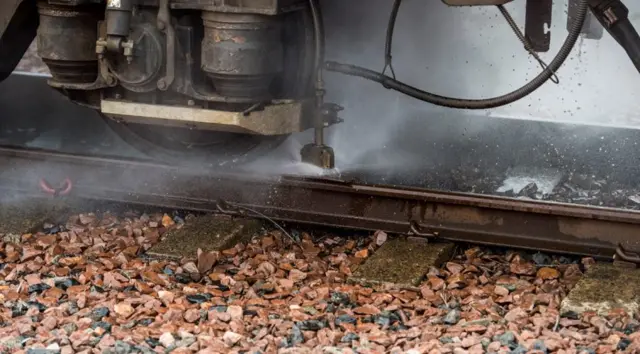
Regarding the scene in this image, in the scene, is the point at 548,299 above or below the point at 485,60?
below

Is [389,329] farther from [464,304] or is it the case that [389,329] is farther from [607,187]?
[607,187]

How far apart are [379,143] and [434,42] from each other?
917mm

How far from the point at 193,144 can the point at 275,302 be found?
5.91ft

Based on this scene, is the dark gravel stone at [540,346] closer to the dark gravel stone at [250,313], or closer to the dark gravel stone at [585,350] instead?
the dark gravel stone at [585,350]

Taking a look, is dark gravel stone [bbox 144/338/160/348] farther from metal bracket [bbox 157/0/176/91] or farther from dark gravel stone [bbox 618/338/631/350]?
dark gravel stone [bbox 618/338/631/350]

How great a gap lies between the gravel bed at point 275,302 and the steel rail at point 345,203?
0.34 feet

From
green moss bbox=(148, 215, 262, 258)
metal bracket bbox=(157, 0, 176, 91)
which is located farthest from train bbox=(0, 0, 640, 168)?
green moss bbox=(148, 215, 262, 258)

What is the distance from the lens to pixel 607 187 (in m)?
6.39

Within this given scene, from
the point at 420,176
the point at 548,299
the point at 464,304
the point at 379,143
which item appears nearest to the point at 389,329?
Result: the point at 464,304

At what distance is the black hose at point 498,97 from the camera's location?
16.5 feet

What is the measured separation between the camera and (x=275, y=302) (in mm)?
4859

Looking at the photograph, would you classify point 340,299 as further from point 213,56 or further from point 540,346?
point 213,56

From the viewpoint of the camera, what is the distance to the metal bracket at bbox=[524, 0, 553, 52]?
5.63 metres

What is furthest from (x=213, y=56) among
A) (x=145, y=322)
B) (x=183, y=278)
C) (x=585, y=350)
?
(x=585, y=350)
